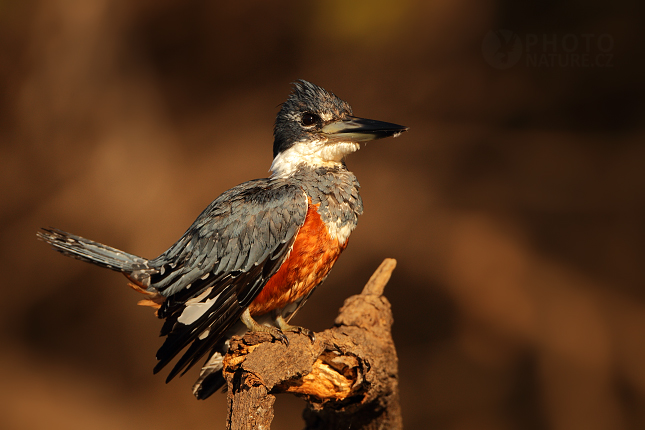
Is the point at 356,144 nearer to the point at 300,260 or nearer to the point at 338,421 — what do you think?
the point at 300,260

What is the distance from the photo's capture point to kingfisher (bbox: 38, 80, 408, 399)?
214 cm

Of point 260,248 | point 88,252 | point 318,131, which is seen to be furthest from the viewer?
point 318,131

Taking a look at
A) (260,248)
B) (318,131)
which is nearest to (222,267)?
(260,248)

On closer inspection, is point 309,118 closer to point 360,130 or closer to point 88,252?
point 360,130

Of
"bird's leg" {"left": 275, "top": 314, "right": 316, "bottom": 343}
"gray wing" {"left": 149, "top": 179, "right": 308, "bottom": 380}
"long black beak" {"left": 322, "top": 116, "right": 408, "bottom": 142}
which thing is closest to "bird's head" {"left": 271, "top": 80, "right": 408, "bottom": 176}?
"long black beak" {"left": 322, "top": 116, "right": 408, "bottom": 142}

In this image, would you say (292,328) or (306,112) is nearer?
(292,328)

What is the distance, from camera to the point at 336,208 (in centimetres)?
228

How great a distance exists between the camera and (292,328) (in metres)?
2.36

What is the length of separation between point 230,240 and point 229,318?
33 centimetres

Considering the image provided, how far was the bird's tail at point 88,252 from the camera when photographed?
7.63 ft

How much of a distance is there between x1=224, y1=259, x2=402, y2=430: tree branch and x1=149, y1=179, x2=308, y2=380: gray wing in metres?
0.15

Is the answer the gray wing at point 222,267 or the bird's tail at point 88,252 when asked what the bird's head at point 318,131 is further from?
the bird's tail at point 88,252

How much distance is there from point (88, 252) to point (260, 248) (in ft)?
2.63

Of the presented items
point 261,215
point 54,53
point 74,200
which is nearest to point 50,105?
point 54,53
